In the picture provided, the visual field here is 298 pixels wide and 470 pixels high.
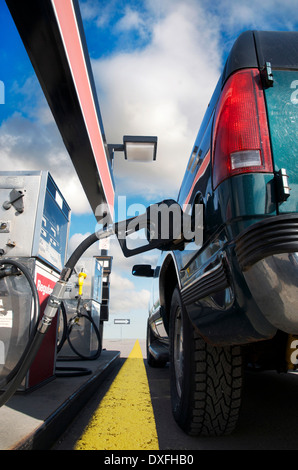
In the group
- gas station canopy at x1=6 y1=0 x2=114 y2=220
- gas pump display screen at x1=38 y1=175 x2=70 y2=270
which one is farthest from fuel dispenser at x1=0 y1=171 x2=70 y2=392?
gas station canopy at x1=6 y1=0 x2=114 y2=220

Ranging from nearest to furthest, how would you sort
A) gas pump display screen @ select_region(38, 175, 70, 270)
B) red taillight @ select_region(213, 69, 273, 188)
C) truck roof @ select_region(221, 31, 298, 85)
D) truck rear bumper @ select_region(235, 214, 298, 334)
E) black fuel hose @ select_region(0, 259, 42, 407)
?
truck rear bumper @ select_region(235, 214, 298, 334) → red taillight @ select_region(213, 69, 273, 188) → truck roof @ select_region(221, 31, 298, 85) → black fuel hose @ select_region(0, 259, 42, 407) → gas pump display screen @ select_region(38, 175, 70, 270)

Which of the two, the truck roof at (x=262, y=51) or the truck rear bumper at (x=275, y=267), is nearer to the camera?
the truck rear bumper at (x=275, y=267)

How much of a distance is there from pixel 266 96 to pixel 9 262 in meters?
1.78

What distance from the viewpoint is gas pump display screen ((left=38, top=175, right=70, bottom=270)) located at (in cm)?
262

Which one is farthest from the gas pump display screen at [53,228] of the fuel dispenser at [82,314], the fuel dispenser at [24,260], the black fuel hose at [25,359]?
the fuel dispenser at [82,314]

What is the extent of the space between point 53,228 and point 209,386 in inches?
75.4

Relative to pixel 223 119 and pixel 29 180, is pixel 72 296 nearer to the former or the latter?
pixel 29 180

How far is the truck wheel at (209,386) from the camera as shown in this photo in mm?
1623

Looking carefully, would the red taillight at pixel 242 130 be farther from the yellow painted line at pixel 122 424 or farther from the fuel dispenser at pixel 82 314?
the fuel dispenser at pixel 82 314

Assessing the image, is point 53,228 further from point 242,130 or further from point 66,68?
point 242,130

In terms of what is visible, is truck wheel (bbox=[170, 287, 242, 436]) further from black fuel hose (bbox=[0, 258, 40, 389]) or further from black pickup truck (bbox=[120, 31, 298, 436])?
black fuel hose (bbox=[0, 258, 40, 389])

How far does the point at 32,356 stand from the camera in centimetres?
171

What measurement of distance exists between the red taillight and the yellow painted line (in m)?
1.42

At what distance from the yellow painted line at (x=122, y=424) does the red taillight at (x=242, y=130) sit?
1.42 m
